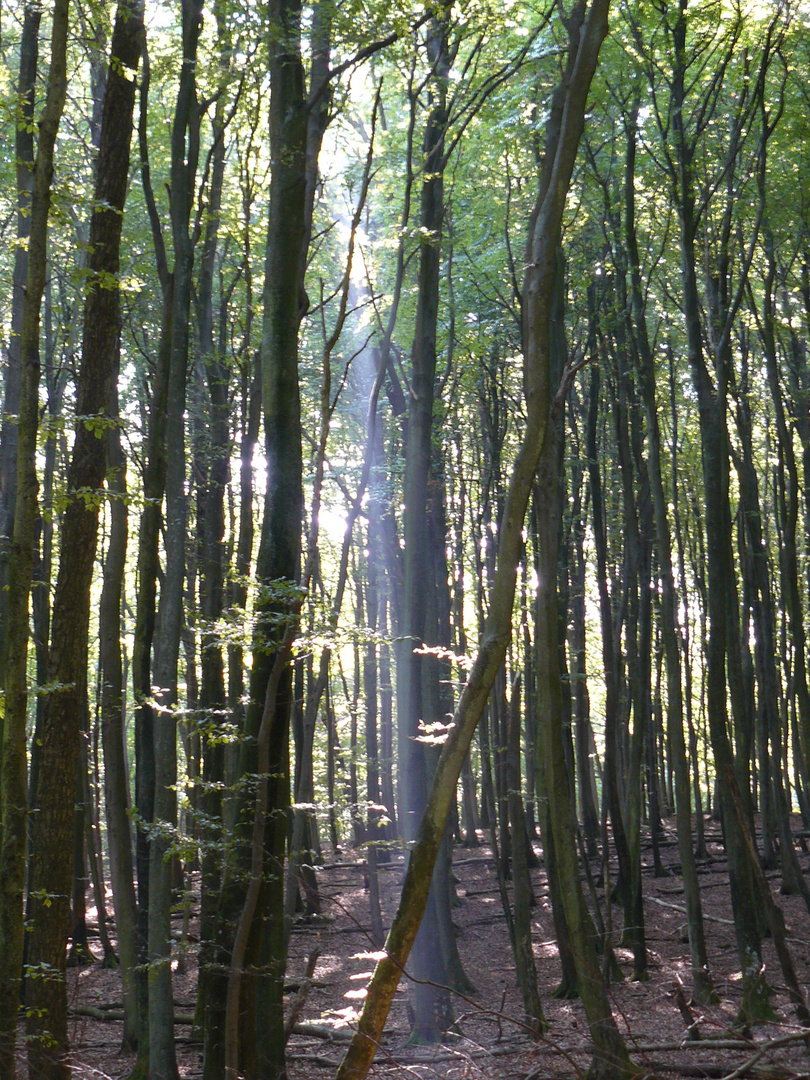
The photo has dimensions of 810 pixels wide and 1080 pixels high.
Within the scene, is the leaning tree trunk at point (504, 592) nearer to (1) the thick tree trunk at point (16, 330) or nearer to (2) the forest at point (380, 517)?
(2) the forest at point (380, 517)

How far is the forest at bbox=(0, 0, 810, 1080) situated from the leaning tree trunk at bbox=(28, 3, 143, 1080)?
2 centimetres

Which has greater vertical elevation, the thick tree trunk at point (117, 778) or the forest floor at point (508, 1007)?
the thick tree trunk at point (117, 778)

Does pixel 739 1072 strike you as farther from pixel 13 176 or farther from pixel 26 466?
pixel 13 176

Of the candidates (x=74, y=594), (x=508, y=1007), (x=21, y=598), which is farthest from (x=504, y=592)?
(x=508, y=1007)

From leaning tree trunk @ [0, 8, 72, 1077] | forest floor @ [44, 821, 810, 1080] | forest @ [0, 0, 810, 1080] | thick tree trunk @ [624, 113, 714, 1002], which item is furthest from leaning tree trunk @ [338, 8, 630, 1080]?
thick tree trunk @ [624, 113, 714, 1002]

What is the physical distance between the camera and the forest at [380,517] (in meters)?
4.91

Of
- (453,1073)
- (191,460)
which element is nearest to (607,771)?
(453,1073)

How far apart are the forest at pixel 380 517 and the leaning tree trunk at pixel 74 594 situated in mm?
25

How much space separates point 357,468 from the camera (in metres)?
17.6

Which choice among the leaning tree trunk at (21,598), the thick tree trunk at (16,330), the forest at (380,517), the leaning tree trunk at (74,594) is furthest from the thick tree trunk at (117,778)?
the leaning tree trunk at (21,598)

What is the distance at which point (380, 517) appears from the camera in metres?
15.4

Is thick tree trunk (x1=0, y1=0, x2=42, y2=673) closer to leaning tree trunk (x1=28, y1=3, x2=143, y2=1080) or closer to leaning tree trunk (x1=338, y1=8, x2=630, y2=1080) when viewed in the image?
leaning tree trunk (x1=28, y1=3, x2=143, y2=1080)

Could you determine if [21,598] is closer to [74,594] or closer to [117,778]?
[74,594]

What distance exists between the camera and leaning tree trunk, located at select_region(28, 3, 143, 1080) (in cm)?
509
